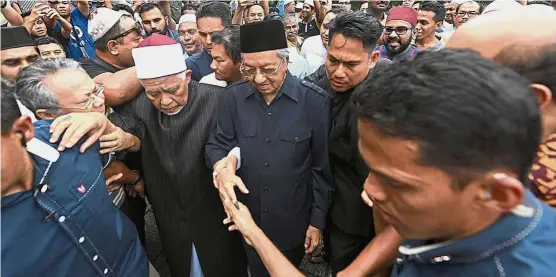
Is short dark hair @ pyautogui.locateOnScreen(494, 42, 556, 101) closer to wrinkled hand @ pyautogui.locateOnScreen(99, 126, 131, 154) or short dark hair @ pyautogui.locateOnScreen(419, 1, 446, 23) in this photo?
wrinkled hand @ pyautogui.locateOnScreen(99, 126, 131, 154)

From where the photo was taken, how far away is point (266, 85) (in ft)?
7.11

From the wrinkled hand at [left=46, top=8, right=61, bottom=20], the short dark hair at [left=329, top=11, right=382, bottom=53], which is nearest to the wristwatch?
the short dark hair at [left=329, top=11, right=382, bottom=53]

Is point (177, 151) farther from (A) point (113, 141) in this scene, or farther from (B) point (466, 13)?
(B) point (466, 13)

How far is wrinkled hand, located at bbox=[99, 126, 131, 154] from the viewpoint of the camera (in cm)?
190

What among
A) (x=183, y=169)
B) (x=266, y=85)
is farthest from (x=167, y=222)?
(x=266, y=85)

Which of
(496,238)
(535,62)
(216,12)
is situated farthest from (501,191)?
(216,12)

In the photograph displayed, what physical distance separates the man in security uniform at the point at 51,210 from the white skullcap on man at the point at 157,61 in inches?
27.9

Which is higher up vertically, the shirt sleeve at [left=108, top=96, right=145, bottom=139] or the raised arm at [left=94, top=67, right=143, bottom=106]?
the raised arm at [left=94, top=67, right=143, bottom=106]

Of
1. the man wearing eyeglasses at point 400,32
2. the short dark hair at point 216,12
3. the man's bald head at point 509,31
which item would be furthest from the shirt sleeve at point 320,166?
the man wearing eyeglasses at point 400,32

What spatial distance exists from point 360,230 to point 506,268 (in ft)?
4.74

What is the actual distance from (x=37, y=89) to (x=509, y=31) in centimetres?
222

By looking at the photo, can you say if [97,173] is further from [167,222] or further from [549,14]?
[549,14]

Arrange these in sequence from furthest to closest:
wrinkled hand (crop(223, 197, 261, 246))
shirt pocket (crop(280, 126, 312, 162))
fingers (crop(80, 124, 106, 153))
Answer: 1. shirt pocket (crop(280, 126, 312, 162))
2. fingers (crop(80, 124, 106, 153))
3. wrinkled hand (crop(223, 197, 261, 246))

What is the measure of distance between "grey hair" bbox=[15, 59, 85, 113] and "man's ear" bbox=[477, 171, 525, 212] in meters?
2.05
